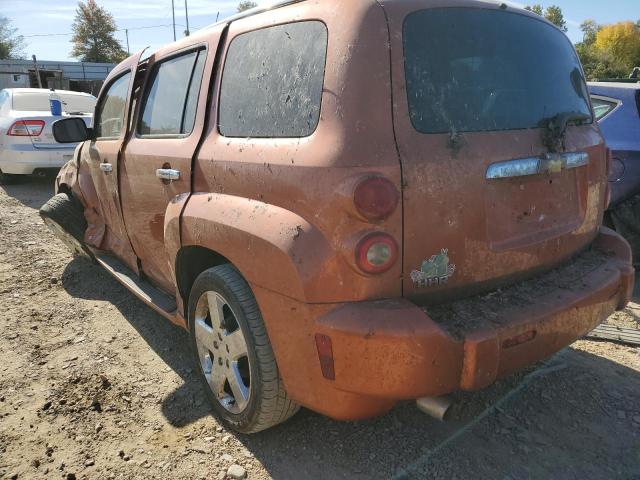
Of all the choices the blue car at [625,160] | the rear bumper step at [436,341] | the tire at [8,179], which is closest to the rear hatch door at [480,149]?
the rear bumper step at [436,341]

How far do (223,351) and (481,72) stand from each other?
1.73 metres

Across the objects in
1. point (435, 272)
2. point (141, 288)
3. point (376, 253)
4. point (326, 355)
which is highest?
point (376, 253)

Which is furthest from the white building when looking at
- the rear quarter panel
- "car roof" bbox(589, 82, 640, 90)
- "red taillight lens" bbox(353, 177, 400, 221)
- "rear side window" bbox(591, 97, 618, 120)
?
"red taillight lens" bbox(353, 177, 400, 221)

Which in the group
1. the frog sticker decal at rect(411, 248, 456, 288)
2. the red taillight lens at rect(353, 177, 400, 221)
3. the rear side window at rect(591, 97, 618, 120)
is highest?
the rear side window at rect(591, 97, 618, 120)

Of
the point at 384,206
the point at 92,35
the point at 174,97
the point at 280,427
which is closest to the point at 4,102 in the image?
the point at 174,97

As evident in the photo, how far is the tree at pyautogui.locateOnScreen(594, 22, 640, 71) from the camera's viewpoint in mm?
62219

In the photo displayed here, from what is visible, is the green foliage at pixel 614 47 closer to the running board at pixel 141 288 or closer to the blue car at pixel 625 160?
the blue car at pixel 625 160

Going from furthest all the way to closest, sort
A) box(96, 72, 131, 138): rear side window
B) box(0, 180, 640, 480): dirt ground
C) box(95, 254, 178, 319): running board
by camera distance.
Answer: box(96, 72, 131, 138): rear side window → box(95, 254, 178, 319): running board → box(0, 180, 640, 480): dirt ground

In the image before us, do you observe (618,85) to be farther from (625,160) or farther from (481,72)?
(481,72)

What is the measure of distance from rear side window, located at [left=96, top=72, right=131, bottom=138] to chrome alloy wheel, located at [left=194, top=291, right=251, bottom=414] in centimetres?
181

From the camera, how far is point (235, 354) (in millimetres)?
2398

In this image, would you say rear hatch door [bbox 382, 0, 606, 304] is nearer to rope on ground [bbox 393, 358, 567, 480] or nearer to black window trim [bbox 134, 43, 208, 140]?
rope on ground [bbox 393, 358, 567, 480]

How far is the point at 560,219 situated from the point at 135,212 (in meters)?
2.56

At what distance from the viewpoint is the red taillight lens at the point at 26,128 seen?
26.8 feet
